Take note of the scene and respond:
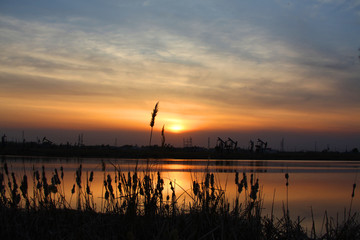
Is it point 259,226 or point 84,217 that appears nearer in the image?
point 259,226

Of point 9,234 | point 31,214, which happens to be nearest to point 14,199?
point 31,214

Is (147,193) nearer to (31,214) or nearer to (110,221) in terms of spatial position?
(110,221)

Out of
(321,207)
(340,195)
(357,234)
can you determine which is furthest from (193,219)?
(340,195)

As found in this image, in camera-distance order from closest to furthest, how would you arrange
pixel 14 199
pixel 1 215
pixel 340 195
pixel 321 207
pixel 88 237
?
pixel 88 237, pixel 1 215, pixel 14 199, pixel 321 207, pixel 340 195

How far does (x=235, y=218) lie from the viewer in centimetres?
471

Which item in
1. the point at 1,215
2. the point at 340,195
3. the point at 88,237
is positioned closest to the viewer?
the point at 88,237

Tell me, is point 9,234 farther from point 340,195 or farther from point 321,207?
point 340,195

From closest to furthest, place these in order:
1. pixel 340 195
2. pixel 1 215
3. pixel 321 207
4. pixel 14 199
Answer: pixel 1 215 → pixel 14 199 → pixel 321 207 → pixel 340 195

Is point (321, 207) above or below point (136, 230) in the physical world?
below

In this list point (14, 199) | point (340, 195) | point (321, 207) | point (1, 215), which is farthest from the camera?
point (340, 195)

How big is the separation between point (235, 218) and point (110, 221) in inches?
62.1

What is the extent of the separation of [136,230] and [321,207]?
6.62 metres

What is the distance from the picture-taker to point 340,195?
12.0m

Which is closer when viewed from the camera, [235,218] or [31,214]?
[235,218]
